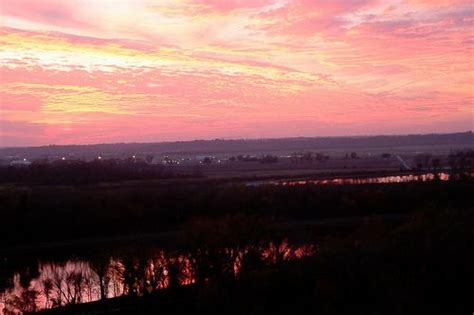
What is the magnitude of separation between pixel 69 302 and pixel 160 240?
518 inches

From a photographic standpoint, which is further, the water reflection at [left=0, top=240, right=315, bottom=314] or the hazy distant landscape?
the water reflection at [left=0, top=240, right=315, bottom=314]

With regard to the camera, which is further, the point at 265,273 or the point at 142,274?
the point at 142,274

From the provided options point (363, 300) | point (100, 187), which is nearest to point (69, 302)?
point (363, 300)

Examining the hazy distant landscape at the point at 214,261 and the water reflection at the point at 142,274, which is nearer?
the hazy distant landscape at the point at 214,261

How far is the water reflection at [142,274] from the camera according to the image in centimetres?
1884

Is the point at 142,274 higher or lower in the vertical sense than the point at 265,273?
lower

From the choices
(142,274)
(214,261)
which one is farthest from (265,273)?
(142,274)

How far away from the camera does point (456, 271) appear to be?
16.7 m

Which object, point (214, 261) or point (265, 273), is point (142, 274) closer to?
point (214, 261)

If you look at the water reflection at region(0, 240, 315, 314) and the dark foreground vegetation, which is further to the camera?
the water reflection at region(0, 240, 315, 314)

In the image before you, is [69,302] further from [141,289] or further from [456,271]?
[456,271]

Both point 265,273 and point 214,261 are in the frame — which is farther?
point 214,261

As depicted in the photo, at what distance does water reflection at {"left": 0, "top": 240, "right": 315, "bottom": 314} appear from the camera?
61.8 feet

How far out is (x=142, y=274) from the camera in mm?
19328
